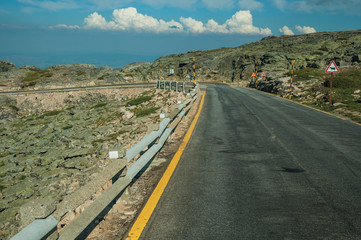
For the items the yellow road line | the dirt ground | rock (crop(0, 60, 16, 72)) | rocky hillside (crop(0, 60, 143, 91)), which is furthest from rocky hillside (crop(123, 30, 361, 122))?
rock (crop(0, 60, 16, 72))

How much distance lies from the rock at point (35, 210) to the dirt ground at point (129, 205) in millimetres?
1347

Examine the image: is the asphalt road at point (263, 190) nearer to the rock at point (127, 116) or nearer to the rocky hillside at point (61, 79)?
the rock at point (127, 116)

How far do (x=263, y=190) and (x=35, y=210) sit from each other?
3.75 m

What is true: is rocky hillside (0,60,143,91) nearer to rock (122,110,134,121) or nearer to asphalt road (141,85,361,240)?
rock (122,110,134,121)

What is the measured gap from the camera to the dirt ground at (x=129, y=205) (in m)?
3.51

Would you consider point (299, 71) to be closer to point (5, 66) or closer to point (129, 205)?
point (129, 205)

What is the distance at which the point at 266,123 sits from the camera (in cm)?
1160

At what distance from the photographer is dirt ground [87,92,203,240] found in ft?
11.5

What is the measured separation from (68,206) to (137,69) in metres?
72.8

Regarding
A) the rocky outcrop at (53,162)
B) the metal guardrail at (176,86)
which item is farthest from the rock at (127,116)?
the metal guardrail at (176,86)

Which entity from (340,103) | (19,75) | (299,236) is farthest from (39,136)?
(19,75)

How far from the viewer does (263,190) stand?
468 cm

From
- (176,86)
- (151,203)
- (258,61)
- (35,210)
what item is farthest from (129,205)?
(258,61)

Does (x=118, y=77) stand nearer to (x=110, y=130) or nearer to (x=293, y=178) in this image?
(x=110, y=130)
